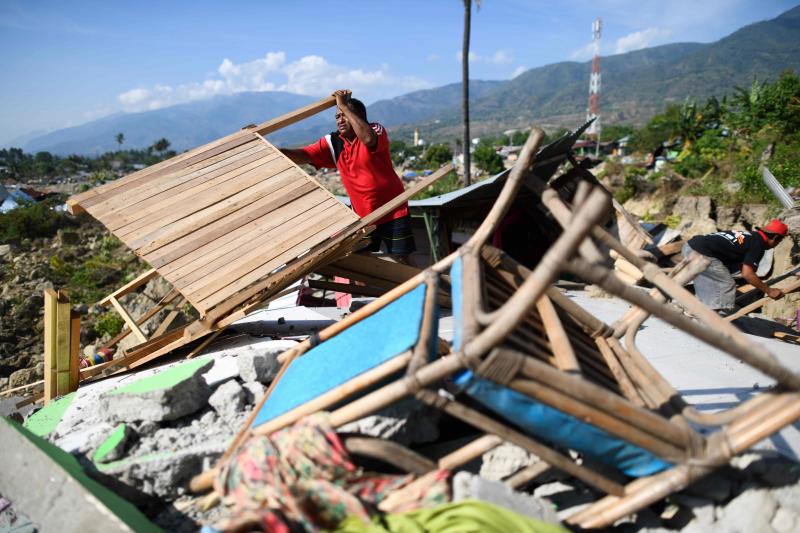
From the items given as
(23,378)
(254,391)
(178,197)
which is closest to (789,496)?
(254,391)

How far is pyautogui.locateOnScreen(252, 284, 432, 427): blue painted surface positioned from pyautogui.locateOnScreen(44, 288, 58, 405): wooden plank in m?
1.90

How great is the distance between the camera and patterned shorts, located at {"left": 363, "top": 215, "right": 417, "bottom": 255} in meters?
4.38

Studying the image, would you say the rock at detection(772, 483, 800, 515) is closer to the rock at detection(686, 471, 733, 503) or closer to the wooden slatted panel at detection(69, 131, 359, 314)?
the rock at detection(686, 471, 733, 503)

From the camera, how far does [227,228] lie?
3.40 m

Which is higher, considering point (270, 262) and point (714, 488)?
point (270, 262)

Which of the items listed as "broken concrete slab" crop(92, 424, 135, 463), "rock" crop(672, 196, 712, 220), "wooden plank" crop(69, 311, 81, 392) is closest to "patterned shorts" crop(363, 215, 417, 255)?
"wooden plank" crop(69, 311, 81, 392)

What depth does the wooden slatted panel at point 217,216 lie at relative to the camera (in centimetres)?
313

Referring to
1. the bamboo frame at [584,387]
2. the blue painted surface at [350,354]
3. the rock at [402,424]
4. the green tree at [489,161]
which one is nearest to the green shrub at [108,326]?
the blue painted surface at [350,354]

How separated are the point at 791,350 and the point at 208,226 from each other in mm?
4700

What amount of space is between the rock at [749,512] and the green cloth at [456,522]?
0.69 metres

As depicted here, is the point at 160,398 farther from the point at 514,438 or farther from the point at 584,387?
the point at 584,387

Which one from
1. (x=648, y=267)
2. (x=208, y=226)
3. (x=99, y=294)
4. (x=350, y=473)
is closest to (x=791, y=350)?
(x=648, y=267)

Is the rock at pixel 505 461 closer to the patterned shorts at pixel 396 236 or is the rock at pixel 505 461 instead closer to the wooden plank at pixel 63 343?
the patterned shorts at pixel 396 236

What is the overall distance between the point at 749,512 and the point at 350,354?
1.70 m
